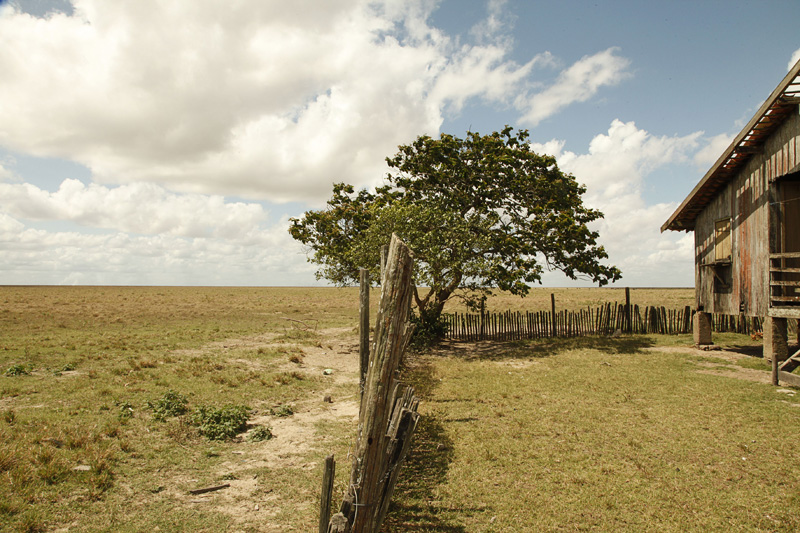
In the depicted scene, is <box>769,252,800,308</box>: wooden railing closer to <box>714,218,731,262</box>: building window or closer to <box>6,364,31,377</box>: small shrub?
<box>714,218,731,262</box>: building window

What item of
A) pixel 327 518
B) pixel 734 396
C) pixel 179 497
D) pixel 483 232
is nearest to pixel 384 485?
pixel 327 518

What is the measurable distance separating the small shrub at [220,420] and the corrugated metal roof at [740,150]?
56.4 ft

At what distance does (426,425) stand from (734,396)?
8.30 m

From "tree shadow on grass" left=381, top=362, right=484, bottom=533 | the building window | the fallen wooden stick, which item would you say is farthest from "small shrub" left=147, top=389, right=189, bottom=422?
the building window

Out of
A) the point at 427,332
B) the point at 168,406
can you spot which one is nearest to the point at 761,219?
the point at 427,332

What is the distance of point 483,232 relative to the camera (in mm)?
19609

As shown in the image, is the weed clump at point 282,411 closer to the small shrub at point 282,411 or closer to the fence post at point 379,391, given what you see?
the small shrub at point 282,411

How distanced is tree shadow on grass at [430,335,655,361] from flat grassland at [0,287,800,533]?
1748 mm

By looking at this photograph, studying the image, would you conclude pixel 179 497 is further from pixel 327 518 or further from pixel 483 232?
pixel 483 232

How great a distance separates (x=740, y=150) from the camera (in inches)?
565

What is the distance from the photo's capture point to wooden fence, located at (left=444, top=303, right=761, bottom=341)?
21.6 m

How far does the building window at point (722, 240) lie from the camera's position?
52.0 feet

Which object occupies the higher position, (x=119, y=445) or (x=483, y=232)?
(x=483, y=232)

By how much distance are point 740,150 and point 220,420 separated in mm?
17962
